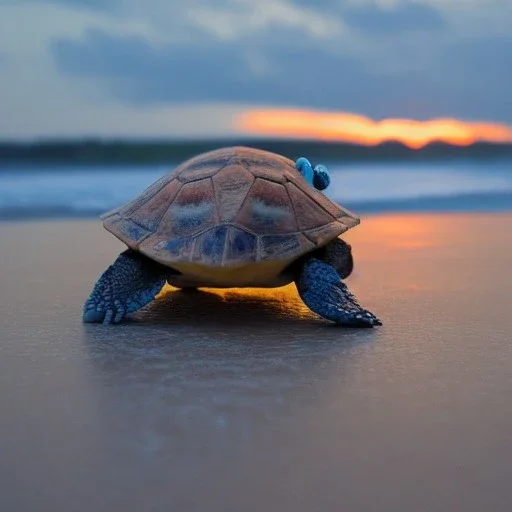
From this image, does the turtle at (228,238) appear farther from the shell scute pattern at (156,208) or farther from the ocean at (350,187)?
the ocean at (350,187)

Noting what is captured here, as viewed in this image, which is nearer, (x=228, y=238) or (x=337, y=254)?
(x=228, y=238)

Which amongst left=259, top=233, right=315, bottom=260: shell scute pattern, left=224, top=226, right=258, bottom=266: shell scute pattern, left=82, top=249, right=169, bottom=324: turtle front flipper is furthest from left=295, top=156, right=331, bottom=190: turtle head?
left=82, top=249, right=169, bottom=324: turtle front flipper

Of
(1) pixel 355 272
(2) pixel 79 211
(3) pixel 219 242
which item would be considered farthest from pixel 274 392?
(2) pixel 79 211

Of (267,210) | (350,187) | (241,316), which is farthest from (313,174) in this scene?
(350,187)

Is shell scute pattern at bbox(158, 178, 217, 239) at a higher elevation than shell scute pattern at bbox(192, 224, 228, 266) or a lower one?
higher

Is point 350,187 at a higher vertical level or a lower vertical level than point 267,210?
higher

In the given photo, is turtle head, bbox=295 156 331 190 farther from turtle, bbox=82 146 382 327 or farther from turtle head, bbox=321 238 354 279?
turtle head, bbox=321 238 354 279

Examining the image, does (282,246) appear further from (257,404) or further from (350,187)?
(350,187)
